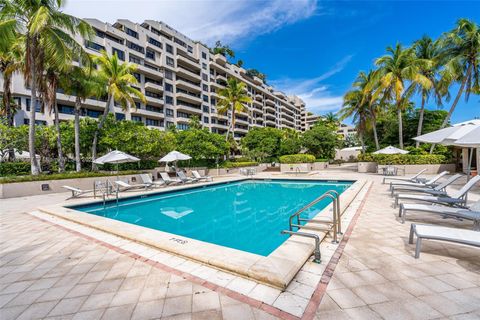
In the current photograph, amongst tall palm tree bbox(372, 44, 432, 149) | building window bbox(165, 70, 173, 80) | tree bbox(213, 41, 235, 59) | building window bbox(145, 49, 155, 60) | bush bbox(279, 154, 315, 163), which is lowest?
bush bbox(279, 154, 315, 163)

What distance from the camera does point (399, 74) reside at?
20266 mm

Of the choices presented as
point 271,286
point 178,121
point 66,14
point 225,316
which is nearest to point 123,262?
point 225,316

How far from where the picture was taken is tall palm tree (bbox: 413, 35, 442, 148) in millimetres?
19328

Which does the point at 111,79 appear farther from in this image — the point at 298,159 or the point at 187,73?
the point at 187,73

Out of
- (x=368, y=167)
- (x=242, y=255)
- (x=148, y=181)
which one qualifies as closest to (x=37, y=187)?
(x=148, y=181)

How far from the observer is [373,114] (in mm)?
24734

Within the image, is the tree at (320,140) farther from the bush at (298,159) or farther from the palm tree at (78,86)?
the palm tree at (78,86)

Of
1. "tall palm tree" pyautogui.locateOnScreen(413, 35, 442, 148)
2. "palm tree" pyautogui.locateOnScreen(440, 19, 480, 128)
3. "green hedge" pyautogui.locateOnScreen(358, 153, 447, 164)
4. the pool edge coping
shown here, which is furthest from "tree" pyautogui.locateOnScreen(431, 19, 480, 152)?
the pool edge coping

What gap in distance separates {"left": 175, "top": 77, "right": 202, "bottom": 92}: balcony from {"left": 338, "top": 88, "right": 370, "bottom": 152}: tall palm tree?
28.4 metres

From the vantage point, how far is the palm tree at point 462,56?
17.0m

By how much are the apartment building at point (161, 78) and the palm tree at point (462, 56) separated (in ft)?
103

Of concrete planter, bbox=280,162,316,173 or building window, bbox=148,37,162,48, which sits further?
building window, bbox=148,37,162,48

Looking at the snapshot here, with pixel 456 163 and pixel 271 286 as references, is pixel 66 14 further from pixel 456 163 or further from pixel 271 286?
pixel 456 163

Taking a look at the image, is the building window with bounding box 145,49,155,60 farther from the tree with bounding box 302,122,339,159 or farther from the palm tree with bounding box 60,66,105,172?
the tree with bounding box 302,122,339,159
